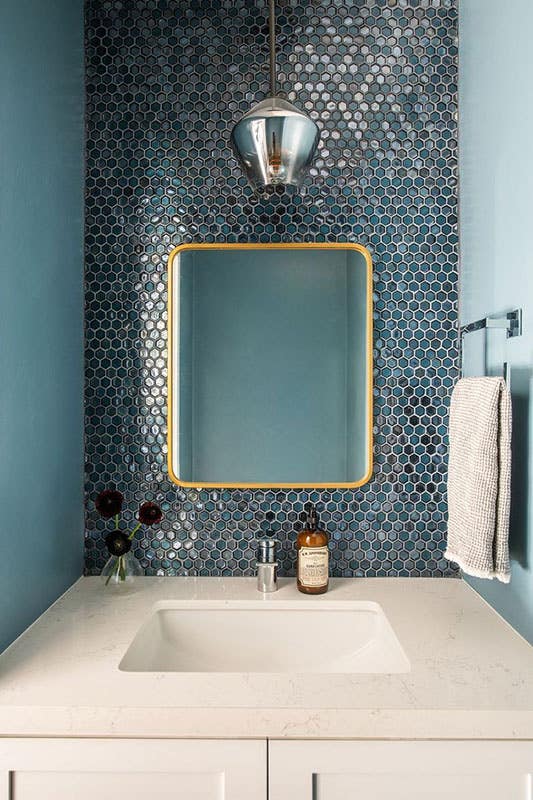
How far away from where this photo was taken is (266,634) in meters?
1.46

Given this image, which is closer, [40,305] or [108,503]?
[40,305]

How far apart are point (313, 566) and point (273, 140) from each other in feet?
3.01

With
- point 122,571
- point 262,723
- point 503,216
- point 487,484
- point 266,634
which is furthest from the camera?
point 122,571

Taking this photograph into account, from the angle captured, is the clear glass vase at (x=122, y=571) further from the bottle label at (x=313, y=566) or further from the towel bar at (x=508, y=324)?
the towel bar at (x=508, y=324)

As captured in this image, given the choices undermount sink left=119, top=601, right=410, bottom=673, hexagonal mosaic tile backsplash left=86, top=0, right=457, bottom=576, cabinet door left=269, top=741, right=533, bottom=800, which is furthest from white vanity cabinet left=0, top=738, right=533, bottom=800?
hexagonal mosaic tile backsplash left=86, top=0, right=457, bottom=576

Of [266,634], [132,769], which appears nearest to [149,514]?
[266,634]

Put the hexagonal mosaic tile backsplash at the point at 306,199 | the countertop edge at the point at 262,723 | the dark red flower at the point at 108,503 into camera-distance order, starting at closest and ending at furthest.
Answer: the countertop edge at the point at 262,723
the dark red flower at the point at 108,503
the hexagonal mosaic tile backsplash at the point at 306,199

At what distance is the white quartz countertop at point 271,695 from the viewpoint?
99cm

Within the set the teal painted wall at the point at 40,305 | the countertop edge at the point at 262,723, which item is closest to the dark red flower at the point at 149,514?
the teal painted wall at the point at 40,305

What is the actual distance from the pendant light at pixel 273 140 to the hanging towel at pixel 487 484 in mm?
576

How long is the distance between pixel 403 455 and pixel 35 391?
89 centimetres

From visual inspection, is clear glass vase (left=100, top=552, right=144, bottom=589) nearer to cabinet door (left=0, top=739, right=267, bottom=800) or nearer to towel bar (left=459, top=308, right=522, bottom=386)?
cabinet door (left=0, top=739, right=267, bottom=800)

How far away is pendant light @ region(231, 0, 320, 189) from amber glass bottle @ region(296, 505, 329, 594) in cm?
75

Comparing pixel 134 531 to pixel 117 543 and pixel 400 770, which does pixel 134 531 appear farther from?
pixel 400 770
